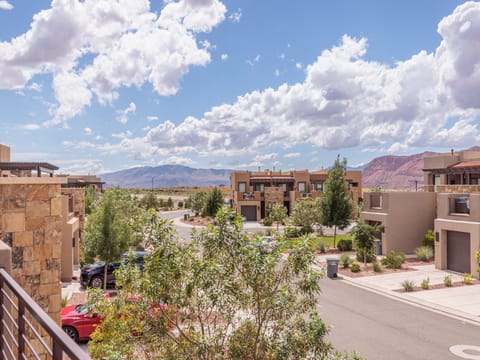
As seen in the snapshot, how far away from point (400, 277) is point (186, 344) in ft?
61.6

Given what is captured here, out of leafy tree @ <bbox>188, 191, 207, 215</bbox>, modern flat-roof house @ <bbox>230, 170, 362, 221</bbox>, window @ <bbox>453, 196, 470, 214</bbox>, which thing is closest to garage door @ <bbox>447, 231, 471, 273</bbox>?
window @ <bbox>453, 196, 470, 214</bbox>

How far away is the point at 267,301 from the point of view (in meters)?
7.28

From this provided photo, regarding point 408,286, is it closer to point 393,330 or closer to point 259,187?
point 393,330

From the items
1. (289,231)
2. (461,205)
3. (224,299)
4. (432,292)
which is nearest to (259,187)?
(461,205)

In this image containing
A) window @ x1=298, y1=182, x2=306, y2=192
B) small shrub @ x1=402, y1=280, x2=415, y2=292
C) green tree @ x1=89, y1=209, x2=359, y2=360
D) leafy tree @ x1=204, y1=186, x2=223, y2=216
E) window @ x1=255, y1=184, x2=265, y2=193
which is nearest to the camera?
green tree @ x1=89, y1=209, x2=359, y2=360

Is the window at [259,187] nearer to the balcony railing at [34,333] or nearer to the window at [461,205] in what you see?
the window at [461,205]

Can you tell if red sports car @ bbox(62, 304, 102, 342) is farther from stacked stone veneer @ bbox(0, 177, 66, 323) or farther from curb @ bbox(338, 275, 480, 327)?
curb @ bbox(338, 275, 480, 327)

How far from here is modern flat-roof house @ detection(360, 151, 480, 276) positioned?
76.4ft

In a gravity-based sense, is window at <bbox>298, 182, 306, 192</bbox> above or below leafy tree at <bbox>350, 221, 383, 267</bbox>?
above

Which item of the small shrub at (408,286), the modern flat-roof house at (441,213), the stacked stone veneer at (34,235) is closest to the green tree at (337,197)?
the modern flat-roof house at (441,213)

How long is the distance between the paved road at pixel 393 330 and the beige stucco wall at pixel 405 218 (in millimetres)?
11553

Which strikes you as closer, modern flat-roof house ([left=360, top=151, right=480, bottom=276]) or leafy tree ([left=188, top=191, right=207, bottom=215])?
modern flat-roof house ([left=360, top=151, right=480, bottom=276])

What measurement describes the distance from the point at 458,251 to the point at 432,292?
548 centimetres

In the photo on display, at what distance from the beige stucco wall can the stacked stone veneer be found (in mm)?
25267
